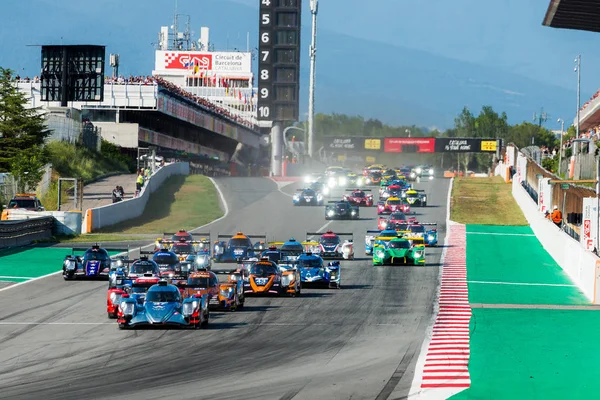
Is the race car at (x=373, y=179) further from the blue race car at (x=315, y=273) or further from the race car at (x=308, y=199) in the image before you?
the blue race car at (x=315, y=273)

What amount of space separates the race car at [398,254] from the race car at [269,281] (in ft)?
34.9

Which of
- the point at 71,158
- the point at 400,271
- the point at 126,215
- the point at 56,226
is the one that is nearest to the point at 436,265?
the point at 400,271

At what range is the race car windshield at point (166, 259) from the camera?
4138 centimetres

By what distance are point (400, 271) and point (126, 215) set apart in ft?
93.6

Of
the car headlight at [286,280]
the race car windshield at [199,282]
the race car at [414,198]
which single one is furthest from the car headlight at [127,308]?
the race car at [414,198]

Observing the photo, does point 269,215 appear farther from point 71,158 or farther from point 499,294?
point 499,294

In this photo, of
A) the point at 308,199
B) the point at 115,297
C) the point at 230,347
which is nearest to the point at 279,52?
the point at 308,199

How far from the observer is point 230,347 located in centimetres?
2633

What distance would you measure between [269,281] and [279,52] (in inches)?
2954

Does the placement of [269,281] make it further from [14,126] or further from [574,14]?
[14,126]

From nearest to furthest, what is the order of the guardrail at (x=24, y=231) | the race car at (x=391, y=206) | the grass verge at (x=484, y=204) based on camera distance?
1. the guardrail at (x=24, y=231)
2. the grass verge at (x=484, y=204)
3. the race car at (x=391, y=206)

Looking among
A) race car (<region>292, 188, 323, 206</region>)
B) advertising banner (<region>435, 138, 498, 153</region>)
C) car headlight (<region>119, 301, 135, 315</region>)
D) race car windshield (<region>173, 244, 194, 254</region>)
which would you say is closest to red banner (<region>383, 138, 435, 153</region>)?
advertising banner (<region>435, 138, 498, 153</region>)

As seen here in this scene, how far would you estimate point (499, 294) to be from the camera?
38.9m

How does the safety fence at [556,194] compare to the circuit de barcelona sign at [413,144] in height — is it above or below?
below
